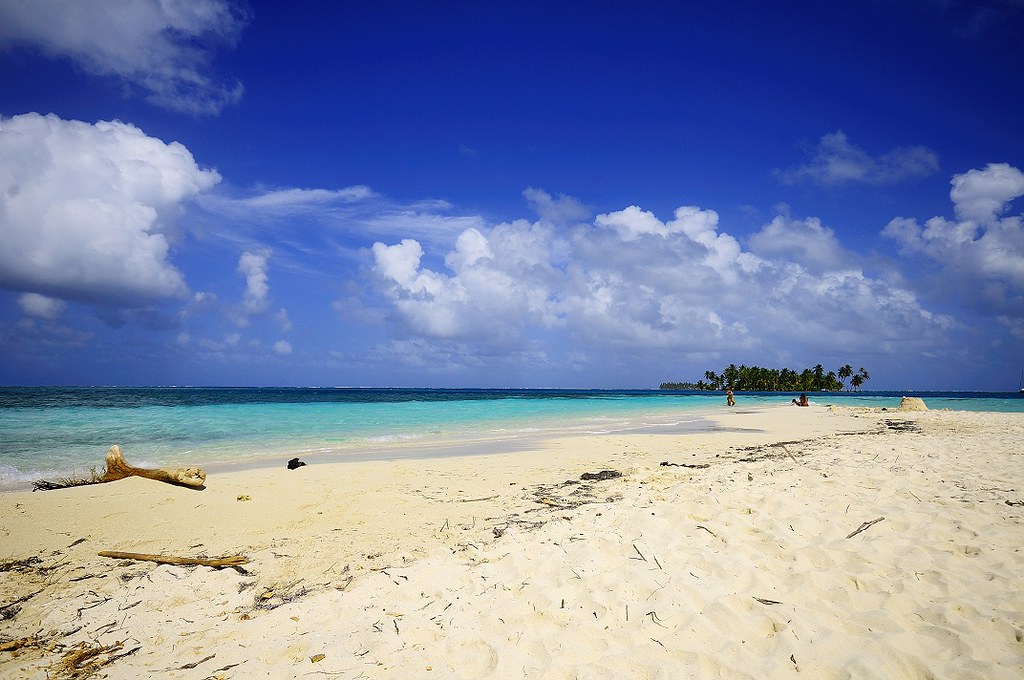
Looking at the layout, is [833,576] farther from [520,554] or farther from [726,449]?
[726,449]

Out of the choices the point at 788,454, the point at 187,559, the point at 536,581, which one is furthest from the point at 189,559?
the point at 788,454

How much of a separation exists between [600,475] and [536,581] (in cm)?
492

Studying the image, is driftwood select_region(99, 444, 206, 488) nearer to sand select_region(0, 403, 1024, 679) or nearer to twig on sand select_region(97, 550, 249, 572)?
sand select_region(0, 403, 1024, 679)

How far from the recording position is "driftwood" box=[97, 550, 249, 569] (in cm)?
472

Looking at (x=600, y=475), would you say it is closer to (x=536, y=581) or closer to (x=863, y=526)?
(x=863, y=526)

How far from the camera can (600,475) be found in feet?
28.8

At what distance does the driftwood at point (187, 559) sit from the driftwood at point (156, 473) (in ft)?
7.89

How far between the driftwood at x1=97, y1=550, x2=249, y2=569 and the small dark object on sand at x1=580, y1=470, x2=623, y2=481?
5680mm

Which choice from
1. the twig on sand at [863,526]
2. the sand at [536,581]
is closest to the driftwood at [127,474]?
the sand at [536,581]

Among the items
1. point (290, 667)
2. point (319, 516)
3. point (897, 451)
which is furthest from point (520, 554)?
point (897, 451)

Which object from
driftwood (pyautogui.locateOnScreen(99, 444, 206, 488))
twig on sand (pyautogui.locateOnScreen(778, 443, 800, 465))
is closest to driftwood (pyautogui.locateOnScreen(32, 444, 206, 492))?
driftwood (pyautogui.locateOnScreen(99, 444, 206, 488))

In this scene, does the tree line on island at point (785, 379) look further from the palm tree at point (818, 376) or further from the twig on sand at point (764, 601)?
the twig on sand at point (764, 601)

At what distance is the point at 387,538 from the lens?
547 centimetres

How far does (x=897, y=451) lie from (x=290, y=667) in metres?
11.4
